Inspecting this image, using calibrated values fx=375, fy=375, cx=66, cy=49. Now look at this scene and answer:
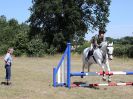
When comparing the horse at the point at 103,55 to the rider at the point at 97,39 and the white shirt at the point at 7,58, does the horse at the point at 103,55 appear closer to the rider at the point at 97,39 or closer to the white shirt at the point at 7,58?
the rider at the point at 97,39

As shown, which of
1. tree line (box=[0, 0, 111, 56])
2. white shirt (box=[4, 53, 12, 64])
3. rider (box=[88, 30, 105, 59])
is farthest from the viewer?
tree line (box=[0, 0, 111, 56])

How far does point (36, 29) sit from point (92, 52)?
143 feet

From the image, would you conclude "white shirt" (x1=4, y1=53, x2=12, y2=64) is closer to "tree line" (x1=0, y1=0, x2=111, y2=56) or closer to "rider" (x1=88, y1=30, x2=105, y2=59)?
"rider" (x1=88, y1=30, x2=105, y2=59)

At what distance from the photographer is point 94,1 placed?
→ 60781 mm

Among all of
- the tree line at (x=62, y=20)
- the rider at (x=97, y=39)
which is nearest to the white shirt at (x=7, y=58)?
the rider at (x=97, y=39)

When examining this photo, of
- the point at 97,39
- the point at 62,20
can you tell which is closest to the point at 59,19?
the point at 62,20

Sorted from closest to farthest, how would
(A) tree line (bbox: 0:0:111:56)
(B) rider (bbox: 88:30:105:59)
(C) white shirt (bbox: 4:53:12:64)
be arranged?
(C) white shirt (bbox: 4:53:12:64), (B) rider (bbox: 88:30:105:59), (A) tree line (bbox: 0:0:111:56)

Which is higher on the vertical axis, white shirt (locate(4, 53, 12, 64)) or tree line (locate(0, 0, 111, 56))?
tree line (locate(0, 0, 111, 56))

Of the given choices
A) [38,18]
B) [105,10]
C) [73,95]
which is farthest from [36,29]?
[73,95]

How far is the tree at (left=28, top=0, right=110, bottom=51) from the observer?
56.3m

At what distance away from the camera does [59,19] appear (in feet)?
191

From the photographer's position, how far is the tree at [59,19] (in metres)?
56.3

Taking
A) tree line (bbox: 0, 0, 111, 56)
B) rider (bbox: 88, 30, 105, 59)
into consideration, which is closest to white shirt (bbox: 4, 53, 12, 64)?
rider (bbox: 88, 30, 105, 59)

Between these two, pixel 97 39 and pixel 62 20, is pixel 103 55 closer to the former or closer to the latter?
pixel 97 39
